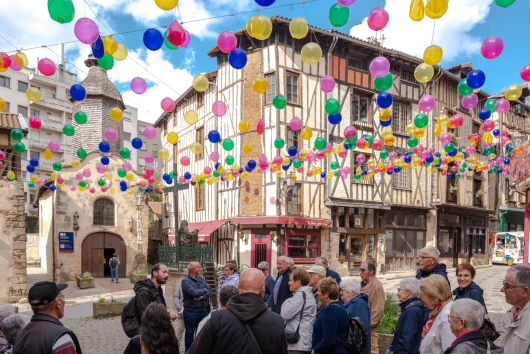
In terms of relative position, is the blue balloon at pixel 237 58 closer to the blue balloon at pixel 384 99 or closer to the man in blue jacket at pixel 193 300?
the blue balloon at pixel 384 99

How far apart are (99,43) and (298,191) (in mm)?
14433

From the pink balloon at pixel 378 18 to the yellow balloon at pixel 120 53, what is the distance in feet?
11.6

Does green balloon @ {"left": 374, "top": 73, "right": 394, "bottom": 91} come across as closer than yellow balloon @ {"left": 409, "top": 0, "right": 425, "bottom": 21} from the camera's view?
No

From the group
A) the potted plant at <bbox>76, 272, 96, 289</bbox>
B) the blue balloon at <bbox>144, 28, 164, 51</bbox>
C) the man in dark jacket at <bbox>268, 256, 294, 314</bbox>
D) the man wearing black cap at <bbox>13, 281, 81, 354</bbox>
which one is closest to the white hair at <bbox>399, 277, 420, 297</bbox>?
the man in dark jacket at <bbox>268, 256, 294, 314</bbox>

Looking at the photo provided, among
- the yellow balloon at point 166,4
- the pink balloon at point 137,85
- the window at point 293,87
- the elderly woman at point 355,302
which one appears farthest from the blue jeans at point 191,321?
the window at point 293,87

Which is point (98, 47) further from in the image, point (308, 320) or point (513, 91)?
point (513, 91)

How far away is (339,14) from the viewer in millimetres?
5863

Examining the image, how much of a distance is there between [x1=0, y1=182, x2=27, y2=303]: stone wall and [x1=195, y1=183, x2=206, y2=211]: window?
9072mm

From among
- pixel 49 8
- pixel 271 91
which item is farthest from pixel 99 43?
pixel 271 91

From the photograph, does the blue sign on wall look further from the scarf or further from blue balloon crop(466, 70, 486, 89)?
the scarf

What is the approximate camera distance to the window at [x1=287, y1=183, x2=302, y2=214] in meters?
19.4

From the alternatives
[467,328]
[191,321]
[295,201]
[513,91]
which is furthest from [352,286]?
[295,201]

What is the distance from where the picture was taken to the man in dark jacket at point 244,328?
2834 millimetres

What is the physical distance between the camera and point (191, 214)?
24.2 meters
